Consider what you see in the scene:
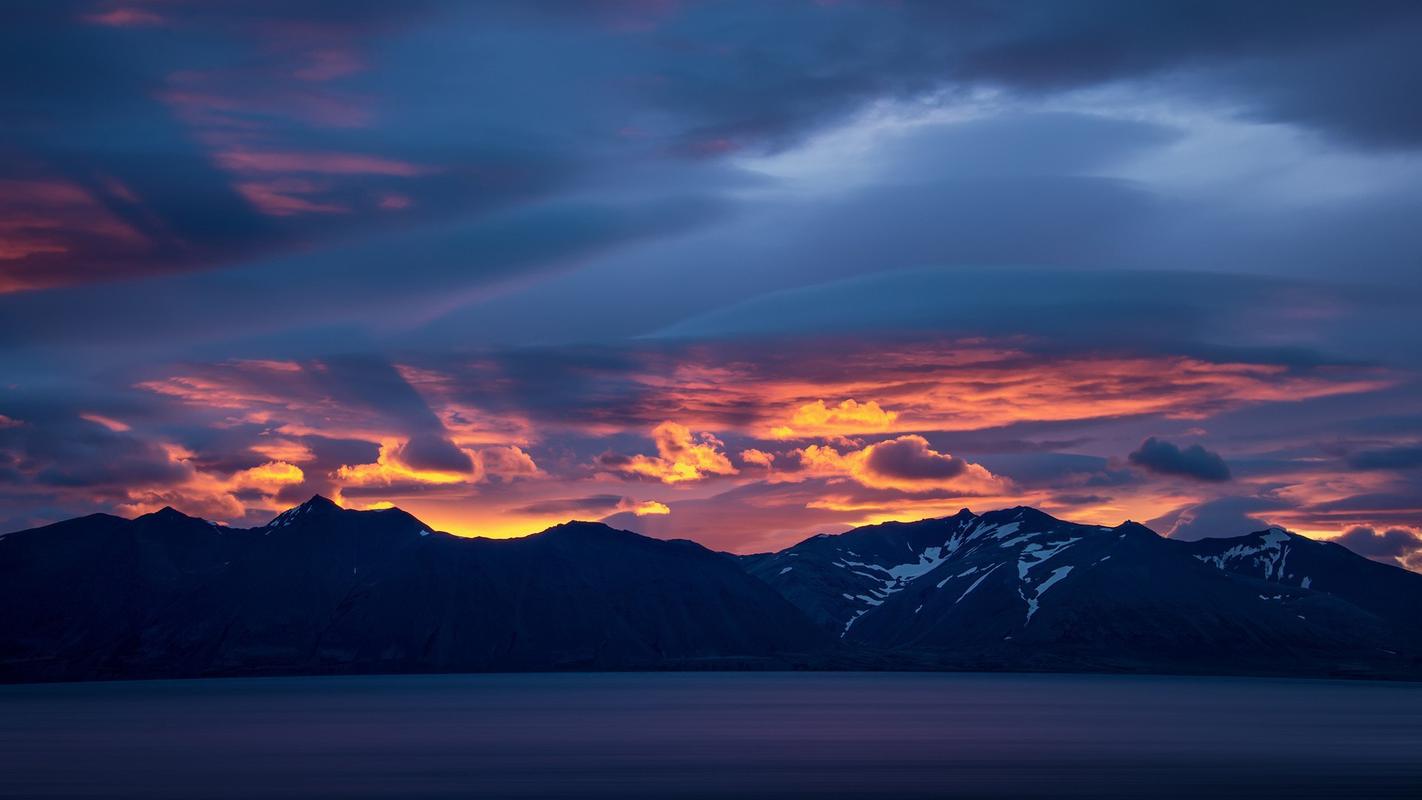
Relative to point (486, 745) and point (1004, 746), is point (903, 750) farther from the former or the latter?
point (486, 745)

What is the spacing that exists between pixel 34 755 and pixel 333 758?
28.9m

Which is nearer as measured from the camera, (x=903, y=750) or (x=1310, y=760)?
(x=1310, y=760)

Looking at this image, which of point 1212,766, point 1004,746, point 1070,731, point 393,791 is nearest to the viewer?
point 393,791

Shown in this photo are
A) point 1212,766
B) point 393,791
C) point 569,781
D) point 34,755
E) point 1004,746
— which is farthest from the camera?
point 1004,746

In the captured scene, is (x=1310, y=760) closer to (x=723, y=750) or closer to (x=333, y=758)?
(x=723, y=750)

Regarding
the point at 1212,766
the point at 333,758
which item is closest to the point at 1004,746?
the point at 1212,766

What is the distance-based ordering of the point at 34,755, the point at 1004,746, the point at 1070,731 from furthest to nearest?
the point at 1070,731, the point at 1004,746, the point at 34,755

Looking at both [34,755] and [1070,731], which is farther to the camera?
[1070,731]

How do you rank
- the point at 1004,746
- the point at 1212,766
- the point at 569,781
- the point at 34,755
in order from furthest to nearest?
1. the point at 1004,746
2. the point at 34,755
3. the point at 1212,766
4. the point at 569,781

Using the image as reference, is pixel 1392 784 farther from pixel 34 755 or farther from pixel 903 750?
pixel 34 755

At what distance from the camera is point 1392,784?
97.8 m

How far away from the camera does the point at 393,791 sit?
95188 mm

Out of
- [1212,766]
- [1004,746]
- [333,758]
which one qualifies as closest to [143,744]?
[333,758]

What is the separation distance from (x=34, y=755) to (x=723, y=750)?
214 feet
